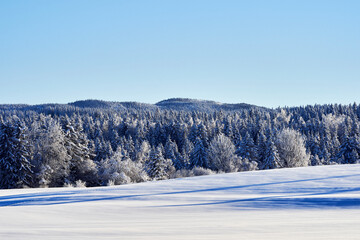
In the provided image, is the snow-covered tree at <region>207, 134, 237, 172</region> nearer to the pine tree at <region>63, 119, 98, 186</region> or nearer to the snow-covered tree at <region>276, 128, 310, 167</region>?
the snow-covered tree at <region>276, 128, 310, 167</region>

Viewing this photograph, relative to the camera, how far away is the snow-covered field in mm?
5992

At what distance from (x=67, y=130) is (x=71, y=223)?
35.6 m

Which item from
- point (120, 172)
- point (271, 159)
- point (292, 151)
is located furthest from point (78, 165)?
point (292, 151)

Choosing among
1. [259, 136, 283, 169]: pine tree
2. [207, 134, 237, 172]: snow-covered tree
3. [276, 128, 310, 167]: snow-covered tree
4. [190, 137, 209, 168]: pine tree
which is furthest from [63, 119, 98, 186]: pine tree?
[276, 128, 310, 167]: snow-covered tree

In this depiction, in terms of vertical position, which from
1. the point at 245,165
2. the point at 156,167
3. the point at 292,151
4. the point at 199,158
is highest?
the point at 292,151

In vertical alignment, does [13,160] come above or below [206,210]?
below

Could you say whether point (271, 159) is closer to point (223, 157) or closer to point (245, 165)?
point (245, 165)

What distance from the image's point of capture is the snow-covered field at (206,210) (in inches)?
236

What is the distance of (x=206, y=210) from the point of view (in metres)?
8.62

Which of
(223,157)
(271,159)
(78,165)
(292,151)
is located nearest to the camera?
(78,165)

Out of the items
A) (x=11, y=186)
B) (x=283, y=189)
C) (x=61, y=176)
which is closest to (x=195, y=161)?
(x=61, y=176)

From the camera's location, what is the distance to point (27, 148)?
3712cm

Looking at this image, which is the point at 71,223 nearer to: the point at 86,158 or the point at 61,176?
the point at 61,176

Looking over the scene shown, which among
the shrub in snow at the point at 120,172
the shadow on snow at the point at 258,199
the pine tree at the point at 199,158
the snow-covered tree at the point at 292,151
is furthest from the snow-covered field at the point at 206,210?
the pine tree at the point at 199,158
